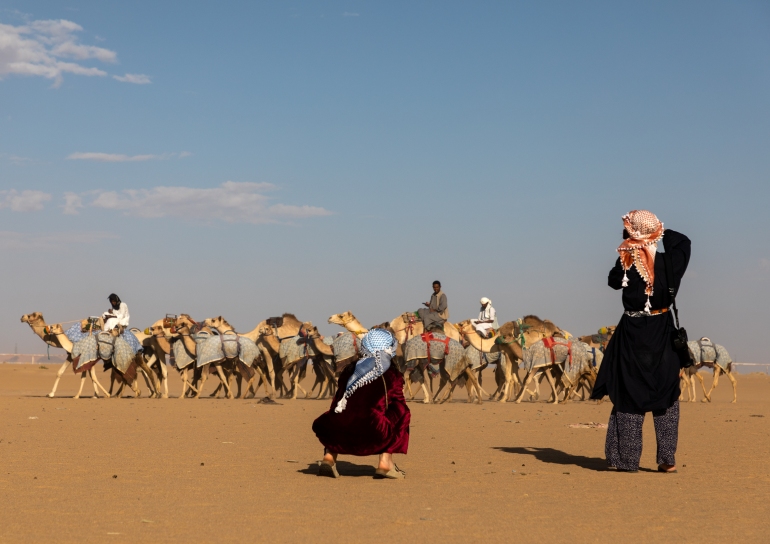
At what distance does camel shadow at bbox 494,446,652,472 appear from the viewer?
10.6m

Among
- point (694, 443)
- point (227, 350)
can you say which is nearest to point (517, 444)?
point (694, 443)

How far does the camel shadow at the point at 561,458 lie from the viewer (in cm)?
1057

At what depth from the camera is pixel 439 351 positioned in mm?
23328

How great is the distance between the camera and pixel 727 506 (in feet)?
25.9

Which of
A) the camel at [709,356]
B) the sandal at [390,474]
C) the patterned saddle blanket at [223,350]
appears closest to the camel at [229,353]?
the patterned saddle blanket at [223,350]

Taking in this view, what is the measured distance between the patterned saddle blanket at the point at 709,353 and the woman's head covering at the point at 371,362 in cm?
1798

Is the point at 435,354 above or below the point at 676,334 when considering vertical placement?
below

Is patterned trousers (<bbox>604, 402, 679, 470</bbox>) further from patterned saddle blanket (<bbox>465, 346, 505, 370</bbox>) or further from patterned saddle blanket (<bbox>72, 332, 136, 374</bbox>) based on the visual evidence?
patterned saddle blanket (<bbox>72, 332, 136, 374</bbox>)

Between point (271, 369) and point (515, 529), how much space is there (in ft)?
69.1

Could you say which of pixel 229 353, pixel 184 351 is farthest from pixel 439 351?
pixel 184 351

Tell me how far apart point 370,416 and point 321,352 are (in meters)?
16.6

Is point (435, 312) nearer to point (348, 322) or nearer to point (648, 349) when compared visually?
point (348, 322)

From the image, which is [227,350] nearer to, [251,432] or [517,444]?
[251,432]

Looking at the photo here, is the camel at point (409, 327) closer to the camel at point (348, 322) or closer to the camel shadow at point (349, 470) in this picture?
the camel at point (348, 322)
